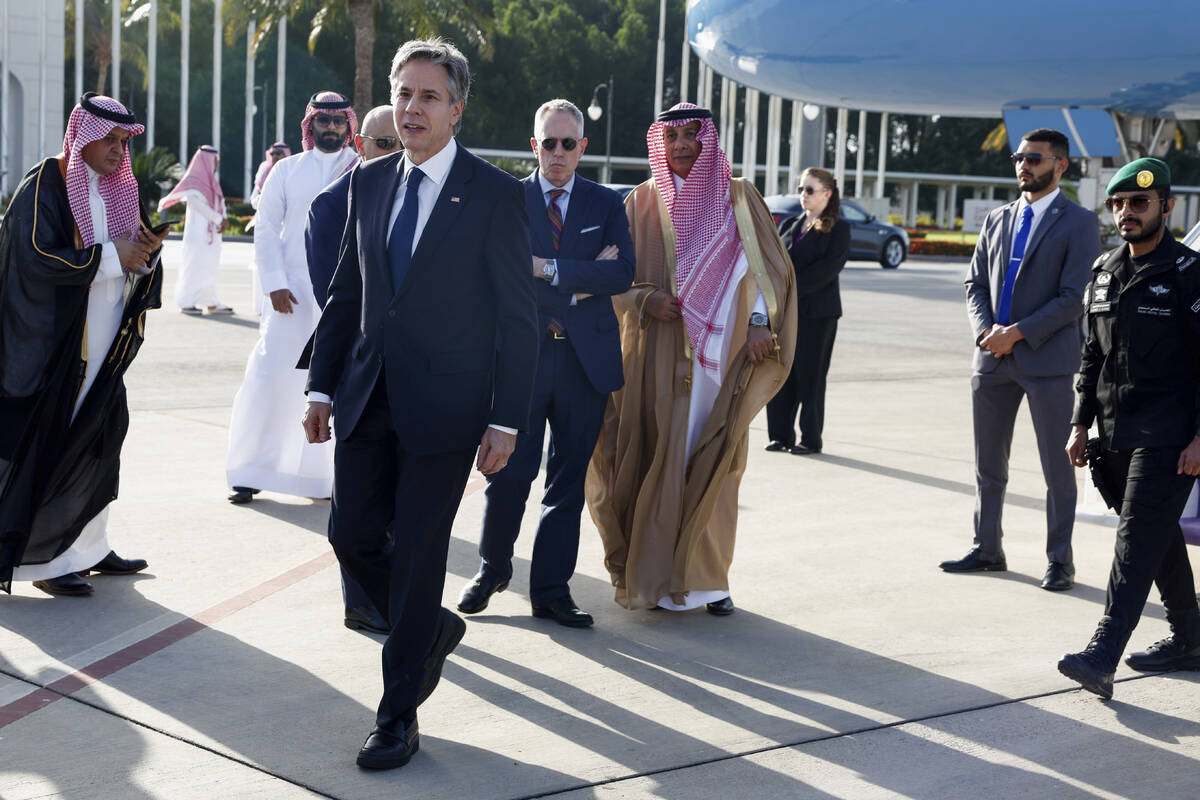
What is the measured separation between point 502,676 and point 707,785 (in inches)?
42.3

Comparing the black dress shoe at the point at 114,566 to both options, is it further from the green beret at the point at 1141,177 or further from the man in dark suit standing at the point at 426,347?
the green beret at the point at 1141,177

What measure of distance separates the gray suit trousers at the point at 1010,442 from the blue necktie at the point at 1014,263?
21 cm

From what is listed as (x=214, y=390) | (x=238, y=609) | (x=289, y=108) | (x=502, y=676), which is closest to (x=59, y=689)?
(x=238, y=609)

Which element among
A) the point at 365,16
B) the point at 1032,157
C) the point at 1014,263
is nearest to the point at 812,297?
the point at 1014,263

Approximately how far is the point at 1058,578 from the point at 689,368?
1881mm

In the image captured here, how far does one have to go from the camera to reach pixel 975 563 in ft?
20.5

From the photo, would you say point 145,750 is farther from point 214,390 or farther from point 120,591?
point 214,390

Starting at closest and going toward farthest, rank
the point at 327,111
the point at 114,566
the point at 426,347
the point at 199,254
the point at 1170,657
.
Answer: the point at 426,347, the point at 1170,657, the point at 114,566, the point at 327,111, the point at 199,254

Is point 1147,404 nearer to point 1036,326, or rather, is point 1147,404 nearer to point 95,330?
point 1036,326

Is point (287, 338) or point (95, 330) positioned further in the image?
point (287, 338)

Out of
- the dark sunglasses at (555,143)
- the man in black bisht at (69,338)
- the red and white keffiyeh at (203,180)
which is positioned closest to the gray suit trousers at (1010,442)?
the dark sunglasses at (555,143)

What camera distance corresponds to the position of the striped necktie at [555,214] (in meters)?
5.36

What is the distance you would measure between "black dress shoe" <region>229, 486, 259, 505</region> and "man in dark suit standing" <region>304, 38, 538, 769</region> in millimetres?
3433

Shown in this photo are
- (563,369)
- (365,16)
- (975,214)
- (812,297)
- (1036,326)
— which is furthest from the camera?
(975,214)
